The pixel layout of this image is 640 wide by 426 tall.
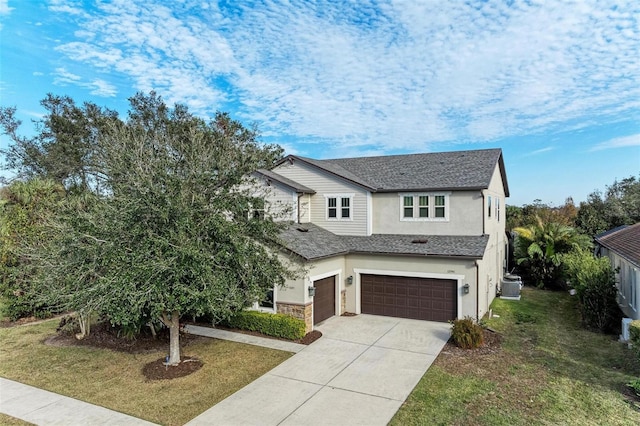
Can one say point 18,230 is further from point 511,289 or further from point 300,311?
point 511,289

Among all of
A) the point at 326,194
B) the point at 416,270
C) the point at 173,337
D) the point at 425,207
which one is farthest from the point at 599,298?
the point at 173,337

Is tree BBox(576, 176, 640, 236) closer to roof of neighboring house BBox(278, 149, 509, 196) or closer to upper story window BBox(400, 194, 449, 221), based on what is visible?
roof of neighboring house BBox(278, 149, 509, 196)

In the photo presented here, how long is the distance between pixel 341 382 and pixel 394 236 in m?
8.97

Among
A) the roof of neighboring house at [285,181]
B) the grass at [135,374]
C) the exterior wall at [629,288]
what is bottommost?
the grass at [135,374]

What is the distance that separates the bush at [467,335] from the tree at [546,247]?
43.3 ft

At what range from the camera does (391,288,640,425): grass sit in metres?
7.56

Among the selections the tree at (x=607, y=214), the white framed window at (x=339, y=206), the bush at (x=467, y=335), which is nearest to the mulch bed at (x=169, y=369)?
the bush at (x=467, y=335)

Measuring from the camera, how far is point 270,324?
13.2m

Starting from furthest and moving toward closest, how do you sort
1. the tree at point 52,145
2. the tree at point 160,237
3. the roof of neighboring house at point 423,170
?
the tree at point 52,145
the roof of neighboring house at point 423,170
the tree at point 160,237

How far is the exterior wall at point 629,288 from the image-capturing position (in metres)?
12.3

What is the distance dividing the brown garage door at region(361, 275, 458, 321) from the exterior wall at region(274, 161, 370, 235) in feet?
9.06

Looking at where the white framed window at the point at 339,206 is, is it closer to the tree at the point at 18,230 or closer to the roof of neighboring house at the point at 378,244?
the roof of neighboring house at the point at 378,244

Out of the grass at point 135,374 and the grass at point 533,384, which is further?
the grass at point 135,374

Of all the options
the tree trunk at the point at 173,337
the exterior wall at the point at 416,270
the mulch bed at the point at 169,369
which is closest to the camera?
the mulch bed at the point at 169,369
